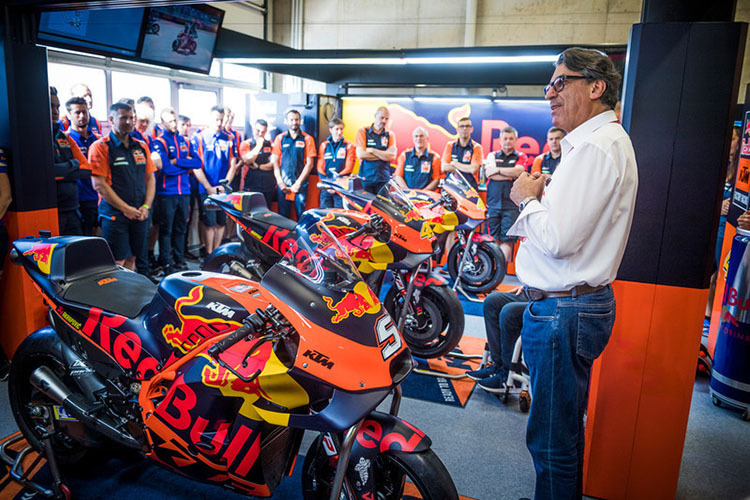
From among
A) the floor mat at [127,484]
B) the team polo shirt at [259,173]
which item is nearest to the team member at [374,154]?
the team polo shirt at [259,173]

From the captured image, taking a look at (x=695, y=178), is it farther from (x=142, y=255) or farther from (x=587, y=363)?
(x=142, y=255)

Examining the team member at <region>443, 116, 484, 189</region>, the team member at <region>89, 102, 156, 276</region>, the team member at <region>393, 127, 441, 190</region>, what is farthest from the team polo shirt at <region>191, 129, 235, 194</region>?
the team member at <region>443, 116, 484, 189</region>

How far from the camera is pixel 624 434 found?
2.37 m

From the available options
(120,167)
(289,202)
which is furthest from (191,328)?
(289,202)

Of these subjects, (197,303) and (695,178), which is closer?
(197,303)

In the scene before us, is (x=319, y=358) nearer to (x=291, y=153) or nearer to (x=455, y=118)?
(x=291, y=153)

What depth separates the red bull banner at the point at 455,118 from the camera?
7789 mm

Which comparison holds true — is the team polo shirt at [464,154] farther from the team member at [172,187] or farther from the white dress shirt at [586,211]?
the white dress shirt at [586,211]

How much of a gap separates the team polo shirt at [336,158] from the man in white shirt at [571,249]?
5.73 m

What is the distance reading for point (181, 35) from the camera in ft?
19.6

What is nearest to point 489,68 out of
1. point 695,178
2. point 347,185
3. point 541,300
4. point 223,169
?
point 223,169

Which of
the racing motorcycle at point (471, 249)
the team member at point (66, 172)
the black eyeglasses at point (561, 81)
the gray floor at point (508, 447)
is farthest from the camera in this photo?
the racing motorcycle at point (471, 249)

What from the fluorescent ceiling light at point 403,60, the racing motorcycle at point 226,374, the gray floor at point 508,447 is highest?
the fluorescent ceiling light at point 403,60

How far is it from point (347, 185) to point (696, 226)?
2939mm
